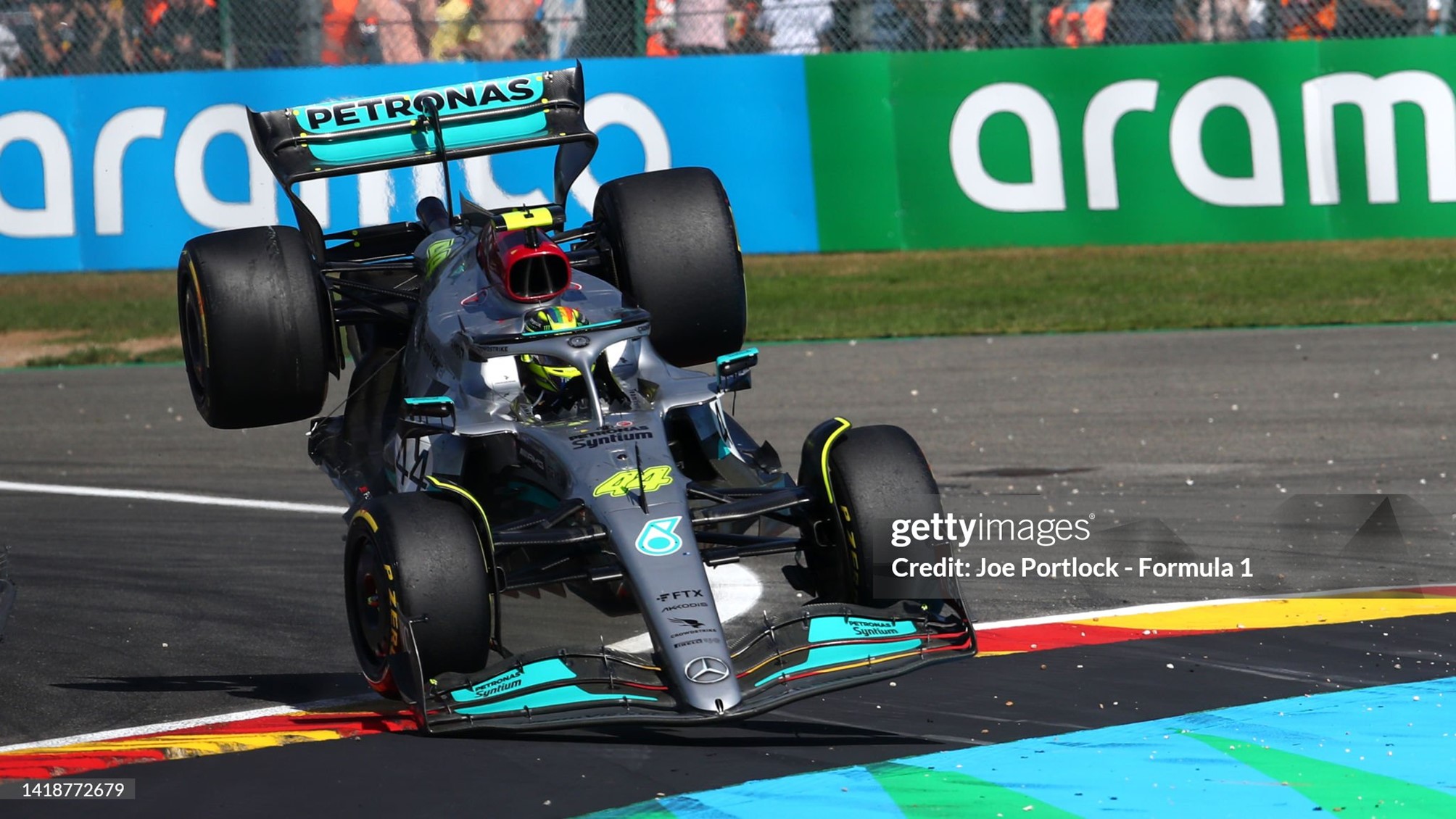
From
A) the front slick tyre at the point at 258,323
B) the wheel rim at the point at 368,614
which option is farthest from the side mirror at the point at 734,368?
the front slick tyre at the point at 258,323

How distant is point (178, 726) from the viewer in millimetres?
5270

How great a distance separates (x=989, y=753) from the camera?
15.3 feet

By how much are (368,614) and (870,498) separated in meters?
1.39

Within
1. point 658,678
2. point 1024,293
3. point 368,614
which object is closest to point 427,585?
point 368,614

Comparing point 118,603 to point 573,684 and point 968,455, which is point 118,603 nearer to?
point 573,684

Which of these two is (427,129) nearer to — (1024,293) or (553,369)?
(553,369)

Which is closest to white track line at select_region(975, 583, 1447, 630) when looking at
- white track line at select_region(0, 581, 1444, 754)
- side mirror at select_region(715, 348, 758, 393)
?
white track line at select_region(0, 581, 1444, 754)

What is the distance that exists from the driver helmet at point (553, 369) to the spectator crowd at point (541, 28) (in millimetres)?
10040

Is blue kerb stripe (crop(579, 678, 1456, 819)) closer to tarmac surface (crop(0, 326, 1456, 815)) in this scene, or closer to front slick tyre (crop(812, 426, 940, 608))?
tarmac surface (crop(0, 326, 1456, 815))

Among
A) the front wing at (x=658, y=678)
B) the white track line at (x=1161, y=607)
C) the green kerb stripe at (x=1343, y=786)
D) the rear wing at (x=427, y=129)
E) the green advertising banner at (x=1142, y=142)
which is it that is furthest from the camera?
the green advertising banner at (x=1142, y=142)

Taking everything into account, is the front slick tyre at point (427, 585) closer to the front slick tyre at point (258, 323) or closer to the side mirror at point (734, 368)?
the side mirror at point (734, 368)

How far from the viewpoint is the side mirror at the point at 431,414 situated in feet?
17.6

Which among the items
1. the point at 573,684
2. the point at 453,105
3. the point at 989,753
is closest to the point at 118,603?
the point at 453,105

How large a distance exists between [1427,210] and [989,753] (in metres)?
11.1
